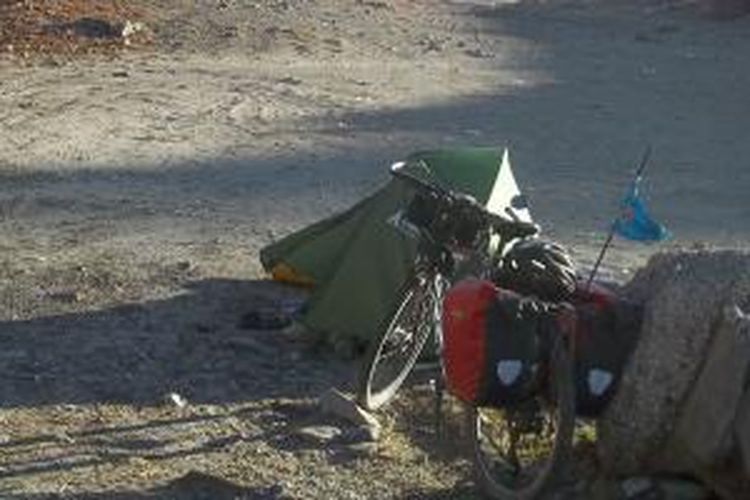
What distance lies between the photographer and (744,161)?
14711 millimetres

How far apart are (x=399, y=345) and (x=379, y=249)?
0.95 meters

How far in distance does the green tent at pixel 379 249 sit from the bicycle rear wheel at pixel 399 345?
406mm

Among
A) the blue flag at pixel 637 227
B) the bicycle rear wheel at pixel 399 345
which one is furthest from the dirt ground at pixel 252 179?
the blue flag at pixel 637 227

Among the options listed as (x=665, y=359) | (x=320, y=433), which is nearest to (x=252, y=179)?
(x=320, y=433)

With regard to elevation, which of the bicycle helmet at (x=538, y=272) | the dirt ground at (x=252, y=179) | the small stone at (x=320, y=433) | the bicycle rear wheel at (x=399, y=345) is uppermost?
the bicycle helmet at (x=538, y=272)

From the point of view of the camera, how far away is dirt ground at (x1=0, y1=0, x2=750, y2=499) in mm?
6582

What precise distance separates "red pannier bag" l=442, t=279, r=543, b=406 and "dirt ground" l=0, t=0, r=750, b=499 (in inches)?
23.5

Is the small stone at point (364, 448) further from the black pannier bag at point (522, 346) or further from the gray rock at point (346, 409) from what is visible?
the black pannier bag at point (522, 346)

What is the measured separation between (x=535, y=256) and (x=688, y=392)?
2.54 ft

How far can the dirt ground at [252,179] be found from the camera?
21.6ft

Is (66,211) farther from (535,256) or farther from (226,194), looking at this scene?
(535,256)

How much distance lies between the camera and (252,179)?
41.3ft

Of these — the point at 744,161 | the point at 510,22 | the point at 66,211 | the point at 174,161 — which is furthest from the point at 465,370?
the point at 510,22

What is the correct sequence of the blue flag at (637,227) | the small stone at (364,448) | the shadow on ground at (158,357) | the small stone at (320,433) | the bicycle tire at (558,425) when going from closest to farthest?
the bicycle tire at (558,425)
the blue flag at (637,227)
the small stone at (364,448)
the small stone at (320,433)
the shadow on ground at (158,357)
